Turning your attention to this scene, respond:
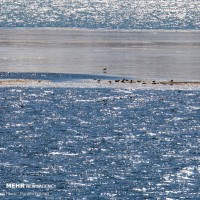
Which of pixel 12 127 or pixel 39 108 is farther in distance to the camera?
pixel 39 108

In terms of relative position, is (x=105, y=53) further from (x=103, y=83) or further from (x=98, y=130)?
(x=98, y=130)

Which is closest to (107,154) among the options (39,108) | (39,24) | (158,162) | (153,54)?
(158,162)

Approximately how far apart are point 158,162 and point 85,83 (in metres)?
25.9

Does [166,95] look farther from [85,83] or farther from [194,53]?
[194,53]

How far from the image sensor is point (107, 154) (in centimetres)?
4091

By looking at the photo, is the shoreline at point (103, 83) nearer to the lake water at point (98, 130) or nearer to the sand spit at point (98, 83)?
the sand spit at point (98, 83)

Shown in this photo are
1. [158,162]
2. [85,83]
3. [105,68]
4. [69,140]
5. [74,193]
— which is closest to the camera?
[74,193]

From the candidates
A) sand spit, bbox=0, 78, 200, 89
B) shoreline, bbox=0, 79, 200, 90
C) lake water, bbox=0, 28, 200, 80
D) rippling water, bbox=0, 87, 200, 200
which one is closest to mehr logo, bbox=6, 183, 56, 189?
Result: rippling water, bbox=0, 87, 200, 200

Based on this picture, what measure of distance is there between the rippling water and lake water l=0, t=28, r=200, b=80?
1159 cm

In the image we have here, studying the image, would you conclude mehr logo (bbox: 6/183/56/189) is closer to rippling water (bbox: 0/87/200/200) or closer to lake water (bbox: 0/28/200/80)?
rippling water (bbox: 0/87/200/200)

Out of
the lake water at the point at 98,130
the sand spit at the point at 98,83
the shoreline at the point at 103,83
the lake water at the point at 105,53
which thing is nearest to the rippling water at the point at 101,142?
the lake water at the point at 98,130

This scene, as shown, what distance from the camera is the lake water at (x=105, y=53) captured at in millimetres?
73312

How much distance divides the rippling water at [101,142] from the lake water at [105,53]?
11.6m

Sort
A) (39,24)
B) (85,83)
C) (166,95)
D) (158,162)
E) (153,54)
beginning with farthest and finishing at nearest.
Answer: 1. (39,24)
2. (153,54)
3. (85,83)
4. (166,95)
5. (158,162)
